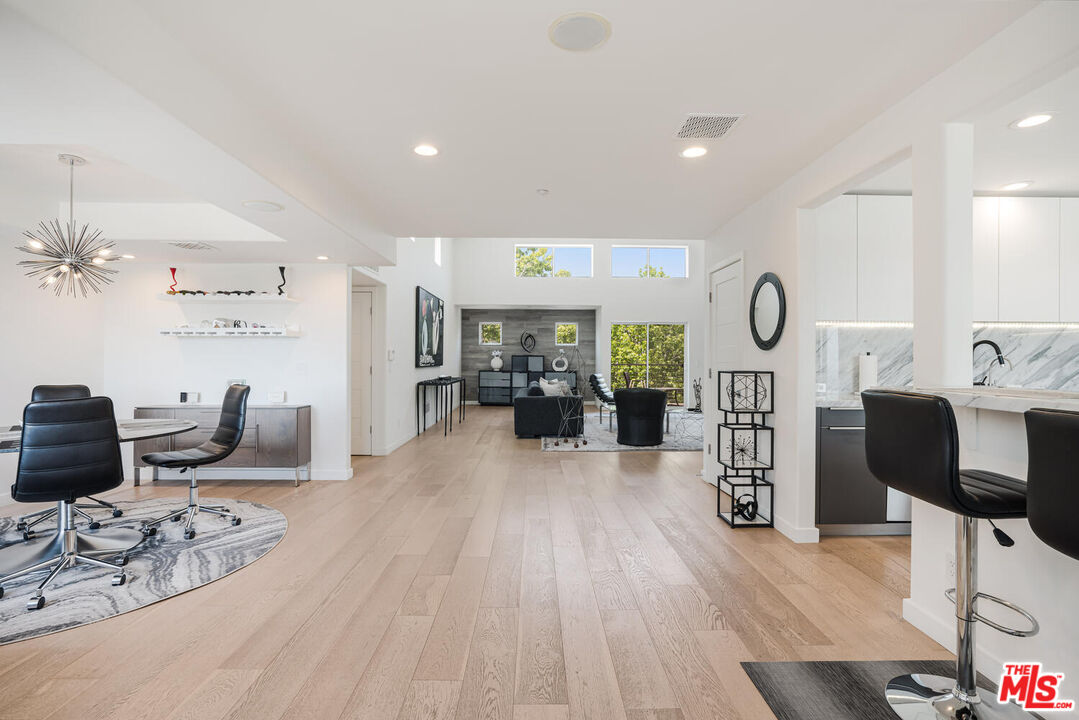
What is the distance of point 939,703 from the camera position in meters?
1.66

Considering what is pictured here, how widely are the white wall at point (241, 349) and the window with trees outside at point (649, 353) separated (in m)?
7.69

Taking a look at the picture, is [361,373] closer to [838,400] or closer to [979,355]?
[838,400]

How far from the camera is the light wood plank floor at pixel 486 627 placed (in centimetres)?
172

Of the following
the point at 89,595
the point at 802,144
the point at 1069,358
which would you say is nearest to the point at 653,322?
the point at 1069,358

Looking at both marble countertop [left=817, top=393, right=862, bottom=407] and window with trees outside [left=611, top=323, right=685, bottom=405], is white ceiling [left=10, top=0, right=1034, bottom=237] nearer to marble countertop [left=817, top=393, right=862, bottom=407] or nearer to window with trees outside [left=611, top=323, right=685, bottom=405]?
marble countertop [left=817, top=393, right=862, bottom=407]

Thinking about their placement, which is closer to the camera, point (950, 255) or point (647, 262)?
point (950, 255)

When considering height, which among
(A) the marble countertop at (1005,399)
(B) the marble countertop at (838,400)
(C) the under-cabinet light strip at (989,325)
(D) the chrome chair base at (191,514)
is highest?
(C) the under-cabinet light strip at (989,325)

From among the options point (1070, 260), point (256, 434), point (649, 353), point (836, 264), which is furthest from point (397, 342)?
point (649, 353)

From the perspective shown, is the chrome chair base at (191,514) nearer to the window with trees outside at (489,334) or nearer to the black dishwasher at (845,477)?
the black dishwasher at (845,477)

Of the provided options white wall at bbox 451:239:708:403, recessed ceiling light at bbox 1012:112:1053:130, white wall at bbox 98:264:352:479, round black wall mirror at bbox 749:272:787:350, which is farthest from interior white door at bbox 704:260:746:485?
white wall at bbox 451:239:708:403

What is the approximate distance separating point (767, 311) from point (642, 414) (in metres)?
3.25

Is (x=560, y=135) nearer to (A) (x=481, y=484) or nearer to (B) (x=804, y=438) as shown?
(B) (x=804, y=438)

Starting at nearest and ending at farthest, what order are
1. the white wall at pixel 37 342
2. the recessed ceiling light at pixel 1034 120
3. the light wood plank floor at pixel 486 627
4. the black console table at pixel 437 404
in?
the light wood plank floor at pixel 486 627 → the recessed ceiling light at pixel 1034 120 → the white wall at pixel 37 342 → the black console table at pixel 437 404

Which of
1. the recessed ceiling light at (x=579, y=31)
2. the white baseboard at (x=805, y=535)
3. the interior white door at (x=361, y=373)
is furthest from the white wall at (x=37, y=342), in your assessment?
the white baseboard at (x=805, y=535)
